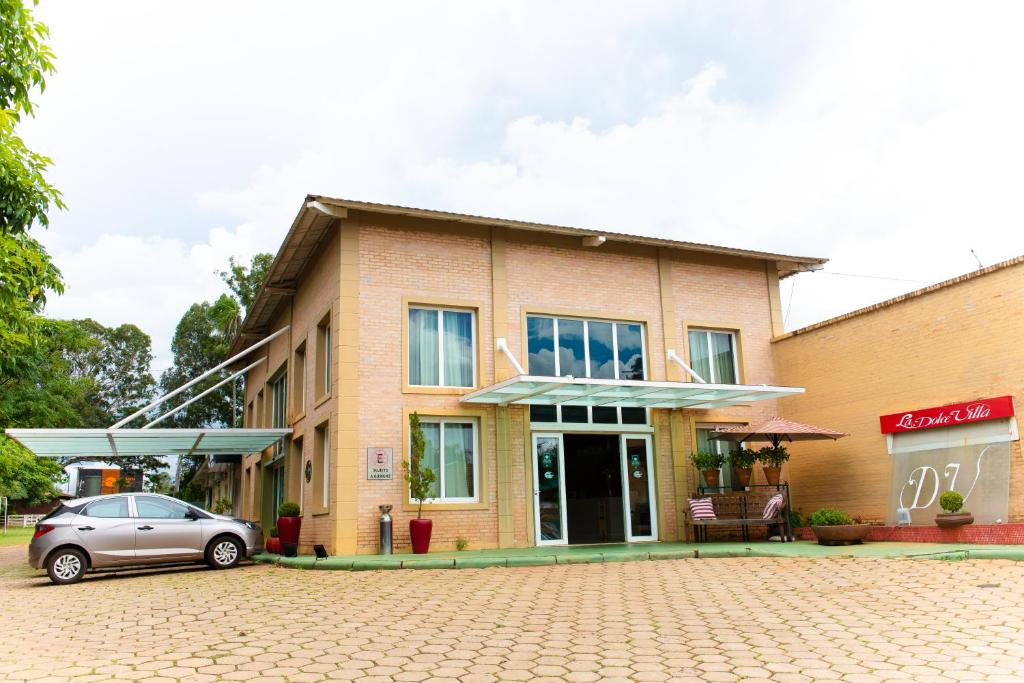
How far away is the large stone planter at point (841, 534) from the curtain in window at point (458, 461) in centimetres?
601

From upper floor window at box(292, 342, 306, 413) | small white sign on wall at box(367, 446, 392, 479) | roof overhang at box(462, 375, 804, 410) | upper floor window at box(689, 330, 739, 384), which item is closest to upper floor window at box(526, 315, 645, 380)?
roof overhang at box(462, 375, 804, 410)

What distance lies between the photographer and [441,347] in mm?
14898

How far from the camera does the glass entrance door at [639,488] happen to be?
615 inches

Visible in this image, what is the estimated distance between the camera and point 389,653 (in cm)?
582

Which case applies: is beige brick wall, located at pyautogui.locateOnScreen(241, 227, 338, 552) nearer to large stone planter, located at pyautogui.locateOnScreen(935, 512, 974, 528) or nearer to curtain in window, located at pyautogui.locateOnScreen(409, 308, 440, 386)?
curtain in window, located at pyautogui.locateOnScreen(409, 308, 440, 386)

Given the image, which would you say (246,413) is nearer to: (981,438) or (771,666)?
(981,438)

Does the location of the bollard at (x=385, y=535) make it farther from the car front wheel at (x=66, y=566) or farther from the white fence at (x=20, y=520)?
the white fence at (x=20, y=520)

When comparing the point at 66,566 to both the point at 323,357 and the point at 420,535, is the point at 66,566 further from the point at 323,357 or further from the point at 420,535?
the point at 323,357

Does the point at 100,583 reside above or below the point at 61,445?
below

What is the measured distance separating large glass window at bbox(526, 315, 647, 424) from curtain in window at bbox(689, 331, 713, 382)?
53.1 inches

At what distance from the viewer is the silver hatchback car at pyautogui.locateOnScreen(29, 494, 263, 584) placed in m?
12.3

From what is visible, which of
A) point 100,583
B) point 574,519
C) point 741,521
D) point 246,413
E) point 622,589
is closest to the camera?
point 622,589

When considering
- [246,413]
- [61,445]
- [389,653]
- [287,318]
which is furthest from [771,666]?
[246,413]

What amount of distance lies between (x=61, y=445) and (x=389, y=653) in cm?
1253
